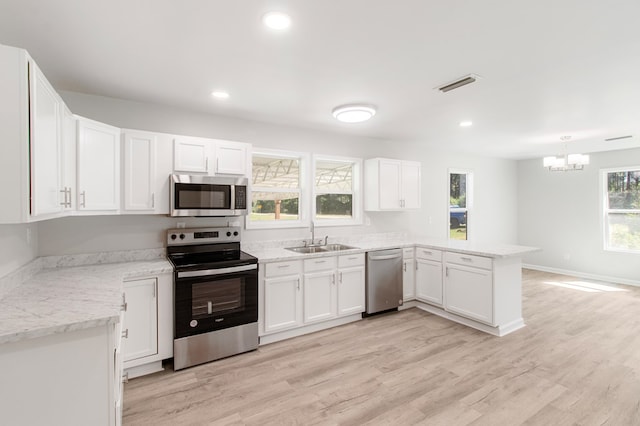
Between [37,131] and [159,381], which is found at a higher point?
[37,131]

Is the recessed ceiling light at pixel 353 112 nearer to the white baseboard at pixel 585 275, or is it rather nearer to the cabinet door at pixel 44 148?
the cabinet door at pixel 44 148

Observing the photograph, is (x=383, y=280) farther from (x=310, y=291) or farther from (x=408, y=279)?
(x=310, y=291)

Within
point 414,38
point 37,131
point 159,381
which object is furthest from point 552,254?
point 37,131

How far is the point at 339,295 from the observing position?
375 cm

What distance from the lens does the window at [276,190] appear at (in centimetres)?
395

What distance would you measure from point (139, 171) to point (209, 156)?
0.67 meters

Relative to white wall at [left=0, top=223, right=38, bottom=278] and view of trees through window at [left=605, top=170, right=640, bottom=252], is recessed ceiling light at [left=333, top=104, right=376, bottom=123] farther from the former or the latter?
view of trees through window at [left=605, top=170, right=640, bottom=252]

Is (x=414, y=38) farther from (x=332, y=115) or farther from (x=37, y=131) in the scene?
(x=37, y=131)

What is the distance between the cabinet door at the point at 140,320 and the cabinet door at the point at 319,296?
1541 mm

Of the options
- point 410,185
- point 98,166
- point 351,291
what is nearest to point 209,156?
point 98,166

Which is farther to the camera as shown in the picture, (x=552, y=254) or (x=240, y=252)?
(x=552, y=254)

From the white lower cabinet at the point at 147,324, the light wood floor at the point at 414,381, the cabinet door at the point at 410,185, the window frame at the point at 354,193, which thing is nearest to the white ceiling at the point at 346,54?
the window frame at the point at 354,193

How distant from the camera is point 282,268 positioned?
11.0 ft

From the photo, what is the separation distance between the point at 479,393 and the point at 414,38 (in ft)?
8.90
